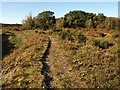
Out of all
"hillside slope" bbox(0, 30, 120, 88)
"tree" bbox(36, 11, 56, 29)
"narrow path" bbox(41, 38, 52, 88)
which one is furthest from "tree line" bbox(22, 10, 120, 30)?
"narrow path" bbox(41, 38, 52, 88)

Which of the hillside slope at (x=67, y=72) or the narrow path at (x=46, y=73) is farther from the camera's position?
the hillside slope at (x=67, y=72)

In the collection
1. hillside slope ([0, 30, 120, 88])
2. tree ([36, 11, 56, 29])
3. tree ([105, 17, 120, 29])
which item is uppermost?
tree ([36, 11, 56, 29])

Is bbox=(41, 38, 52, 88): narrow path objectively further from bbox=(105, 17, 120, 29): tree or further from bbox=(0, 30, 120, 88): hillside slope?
bbox=(105, 17, 120, 29): tree

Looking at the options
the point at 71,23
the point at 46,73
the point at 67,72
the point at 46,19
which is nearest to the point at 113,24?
the point at 71,23

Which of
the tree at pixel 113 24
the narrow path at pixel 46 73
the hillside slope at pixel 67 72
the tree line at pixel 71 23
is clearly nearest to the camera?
the narrow path at pixel 46 73

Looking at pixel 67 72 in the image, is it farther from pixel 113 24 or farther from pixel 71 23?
pixel 71 23

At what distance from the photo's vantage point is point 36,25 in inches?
3499

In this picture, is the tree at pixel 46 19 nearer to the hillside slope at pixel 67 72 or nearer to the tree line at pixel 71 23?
the tree line at pixel 71 23

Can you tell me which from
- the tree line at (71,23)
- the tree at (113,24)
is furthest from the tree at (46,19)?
the tree at (113,24)

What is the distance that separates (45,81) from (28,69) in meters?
4.15

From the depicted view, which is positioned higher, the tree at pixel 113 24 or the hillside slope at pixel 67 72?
the tree at pixel 113 24

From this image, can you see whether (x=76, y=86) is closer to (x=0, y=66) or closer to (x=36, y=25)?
(x=0, y=66)

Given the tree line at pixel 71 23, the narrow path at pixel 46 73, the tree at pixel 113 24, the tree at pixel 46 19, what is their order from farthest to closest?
1. the tree at pixel 46 19
2. the tree line at pixel 71 23
3. the tree at pixel 113 24
4. the narrow path at pixel 46 73

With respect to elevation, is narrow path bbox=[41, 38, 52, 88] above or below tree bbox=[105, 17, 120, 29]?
below
